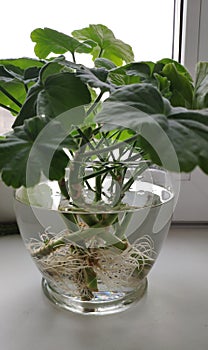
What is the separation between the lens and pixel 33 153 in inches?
16.5

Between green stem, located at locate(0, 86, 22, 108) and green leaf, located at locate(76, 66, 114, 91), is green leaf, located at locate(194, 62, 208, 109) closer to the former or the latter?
green leaf, located at locate(76, 66, 114, 91)

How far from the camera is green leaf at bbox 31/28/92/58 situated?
1.99 feet

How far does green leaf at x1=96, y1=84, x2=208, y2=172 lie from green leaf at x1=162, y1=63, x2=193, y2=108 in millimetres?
116

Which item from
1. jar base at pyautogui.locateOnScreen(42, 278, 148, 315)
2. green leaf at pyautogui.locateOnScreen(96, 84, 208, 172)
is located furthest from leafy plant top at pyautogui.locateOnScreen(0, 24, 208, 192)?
jar base at pyautogui.locateOnScreen(42, 278, 148, 315)

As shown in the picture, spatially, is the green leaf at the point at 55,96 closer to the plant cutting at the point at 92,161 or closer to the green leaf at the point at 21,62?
the plant cutting at the point at 92,161

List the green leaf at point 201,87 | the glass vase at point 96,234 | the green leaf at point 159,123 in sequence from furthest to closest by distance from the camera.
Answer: the glass vase at point 96,234 → the green leaf at point 201,87 → the green leaf at point 159,123

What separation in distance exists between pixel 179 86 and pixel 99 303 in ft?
1.12

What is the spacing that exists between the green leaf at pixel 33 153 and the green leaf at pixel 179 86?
0.16 m

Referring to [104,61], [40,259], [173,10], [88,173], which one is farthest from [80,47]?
[173,10]

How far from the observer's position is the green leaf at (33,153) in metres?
0.40

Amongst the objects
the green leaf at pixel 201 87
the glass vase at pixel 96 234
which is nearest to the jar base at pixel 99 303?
the glass vase at pixel 96 234

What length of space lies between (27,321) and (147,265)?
20 centimetres

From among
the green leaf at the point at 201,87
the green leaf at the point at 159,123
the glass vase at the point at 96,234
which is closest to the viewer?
the green leaf at the point at 159,123

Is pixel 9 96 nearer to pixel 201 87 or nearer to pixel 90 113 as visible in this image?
pixel 90 113
